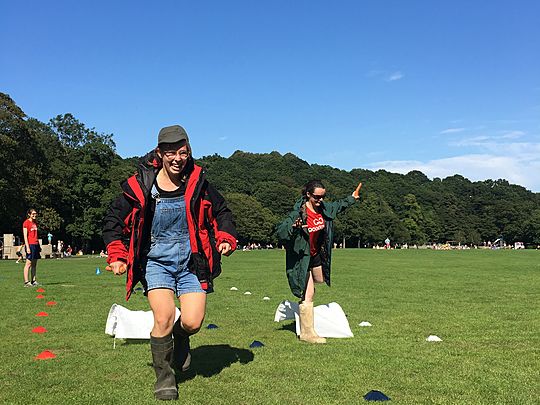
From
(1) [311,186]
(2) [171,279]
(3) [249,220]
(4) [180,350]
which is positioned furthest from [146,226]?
(3) [249,220]

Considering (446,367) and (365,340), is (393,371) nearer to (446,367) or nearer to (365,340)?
(446,367)

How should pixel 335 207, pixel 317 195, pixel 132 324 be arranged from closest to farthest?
pixel 132 324, pixel 317 195, pixel 335 207

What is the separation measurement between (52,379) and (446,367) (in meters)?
4.01

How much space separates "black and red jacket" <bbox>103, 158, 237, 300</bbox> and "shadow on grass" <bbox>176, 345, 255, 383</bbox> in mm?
1013

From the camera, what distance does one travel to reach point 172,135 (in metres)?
5.52

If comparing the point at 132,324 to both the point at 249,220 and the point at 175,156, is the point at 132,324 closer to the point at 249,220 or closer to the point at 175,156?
the point at 175,156

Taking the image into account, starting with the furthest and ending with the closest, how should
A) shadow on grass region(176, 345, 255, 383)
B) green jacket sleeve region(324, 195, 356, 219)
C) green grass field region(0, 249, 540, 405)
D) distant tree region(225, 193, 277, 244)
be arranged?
distant tree region(225, 193, 277, 244) → green jacket sleeve region(324, 195, 356, 219) → shadow on grass region(176, 345, 255, 383) → green grass field region(0, 249, 540, 405)

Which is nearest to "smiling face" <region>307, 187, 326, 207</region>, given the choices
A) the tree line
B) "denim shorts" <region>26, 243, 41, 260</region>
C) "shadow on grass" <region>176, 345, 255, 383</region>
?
"shadow on grass" <region>176, 345, 255, 383</region>

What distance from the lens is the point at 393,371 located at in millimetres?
5961

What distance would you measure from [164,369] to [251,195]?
5168 inches

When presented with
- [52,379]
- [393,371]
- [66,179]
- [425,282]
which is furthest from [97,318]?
[66,179]

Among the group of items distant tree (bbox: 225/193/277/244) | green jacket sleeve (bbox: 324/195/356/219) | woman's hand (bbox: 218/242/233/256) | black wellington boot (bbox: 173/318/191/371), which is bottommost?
black wellington boot (bbox: 173/318/191/371)

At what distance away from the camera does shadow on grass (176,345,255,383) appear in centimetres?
603

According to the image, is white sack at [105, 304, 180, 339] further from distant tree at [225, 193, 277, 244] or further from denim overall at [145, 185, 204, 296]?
distant tree at [225, 193, 277, 244]
